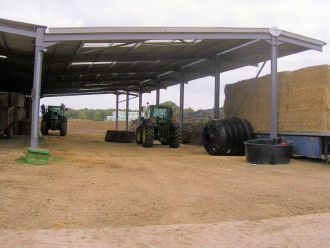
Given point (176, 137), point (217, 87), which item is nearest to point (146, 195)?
point (217, 87)

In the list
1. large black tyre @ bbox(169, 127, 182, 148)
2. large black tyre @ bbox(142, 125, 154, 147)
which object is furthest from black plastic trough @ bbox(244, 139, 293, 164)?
large black tyre @ bbox(142, 125, 154, 147)

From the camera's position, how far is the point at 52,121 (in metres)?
29.8

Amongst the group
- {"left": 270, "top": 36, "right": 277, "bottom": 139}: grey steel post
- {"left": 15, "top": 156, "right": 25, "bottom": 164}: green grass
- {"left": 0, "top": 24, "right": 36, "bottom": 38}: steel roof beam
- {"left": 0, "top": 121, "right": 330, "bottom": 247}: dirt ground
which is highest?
{"left": 0, "top": 24, "right": 36, "bottom": 38}: steel roof beam

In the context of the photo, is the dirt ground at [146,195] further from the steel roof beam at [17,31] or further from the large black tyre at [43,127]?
the large black tyre at [43,127]

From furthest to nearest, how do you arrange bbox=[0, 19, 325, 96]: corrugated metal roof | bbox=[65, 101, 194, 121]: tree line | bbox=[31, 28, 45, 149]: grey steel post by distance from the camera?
bbox=[65, 101, 194, 121]: tree line, bbox=[0, 19, 325, 96]: corrugated metal roof, bbox=[31, 28, 45, 149]: grey steel post

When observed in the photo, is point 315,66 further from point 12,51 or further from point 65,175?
point 12,51

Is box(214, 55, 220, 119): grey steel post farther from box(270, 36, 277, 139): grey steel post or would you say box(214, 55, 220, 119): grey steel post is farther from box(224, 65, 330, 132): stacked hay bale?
box(270, 36, 277, 139): grey steel post

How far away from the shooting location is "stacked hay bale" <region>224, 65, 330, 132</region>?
11.9 metres

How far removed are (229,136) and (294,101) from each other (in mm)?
2743

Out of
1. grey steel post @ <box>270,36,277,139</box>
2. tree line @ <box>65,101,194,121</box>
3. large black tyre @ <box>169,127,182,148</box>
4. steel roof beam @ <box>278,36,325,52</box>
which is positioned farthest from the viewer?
tree line @ <box>65,101,194,121</box>

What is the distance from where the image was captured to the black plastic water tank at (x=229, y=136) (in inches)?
563

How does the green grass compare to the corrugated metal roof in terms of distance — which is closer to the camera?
the green grass

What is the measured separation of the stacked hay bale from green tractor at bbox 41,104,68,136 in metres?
17.1

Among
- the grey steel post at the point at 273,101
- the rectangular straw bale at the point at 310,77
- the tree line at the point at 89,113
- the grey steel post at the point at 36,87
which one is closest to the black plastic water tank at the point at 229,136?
the grey steel post at the point at 273,101
